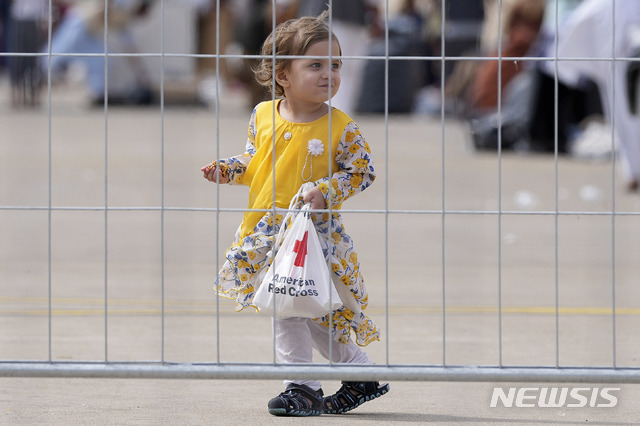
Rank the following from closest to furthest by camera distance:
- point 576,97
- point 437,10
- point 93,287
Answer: point 93,287 < point 576,97 < point 437,10

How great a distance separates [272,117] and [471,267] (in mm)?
3351

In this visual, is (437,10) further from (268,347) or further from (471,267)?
(268,347)

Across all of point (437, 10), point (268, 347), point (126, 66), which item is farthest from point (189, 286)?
point (437, 10)

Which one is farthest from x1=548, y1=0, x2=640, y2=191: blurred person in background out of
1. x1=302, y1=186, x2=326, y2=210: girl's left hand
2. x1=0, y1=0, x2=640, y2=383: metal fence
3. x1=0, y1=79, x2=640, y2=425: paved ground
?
x1=302, y1=186, x2=326, y2=210: girl's left hand

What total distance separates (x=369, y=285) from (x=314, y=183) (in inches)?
107

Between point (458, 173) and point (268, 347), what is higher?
point (458, 173)

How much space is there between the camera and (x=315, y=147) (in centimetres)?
404

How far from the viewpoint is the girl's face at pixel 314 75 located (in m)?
4.05

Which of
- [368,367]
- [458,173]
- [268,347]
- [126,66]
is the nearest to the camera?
[368,367]

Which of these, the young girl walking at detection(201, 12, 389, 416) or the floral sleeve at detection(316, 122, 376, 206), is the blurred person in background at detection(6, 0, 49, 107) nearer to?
the young girl walking at detection(201, 12, 389, 416)

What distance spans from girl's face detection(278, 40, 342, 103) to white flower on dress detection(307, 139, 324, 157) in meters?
0.13

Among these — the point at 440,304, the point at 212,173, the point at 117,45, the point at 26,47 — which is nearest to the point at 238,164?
the point at 212,173

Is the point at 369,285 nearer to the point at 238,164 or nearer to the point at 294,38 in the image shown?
the point at 238,164

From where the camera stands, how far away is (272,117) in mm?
4070
